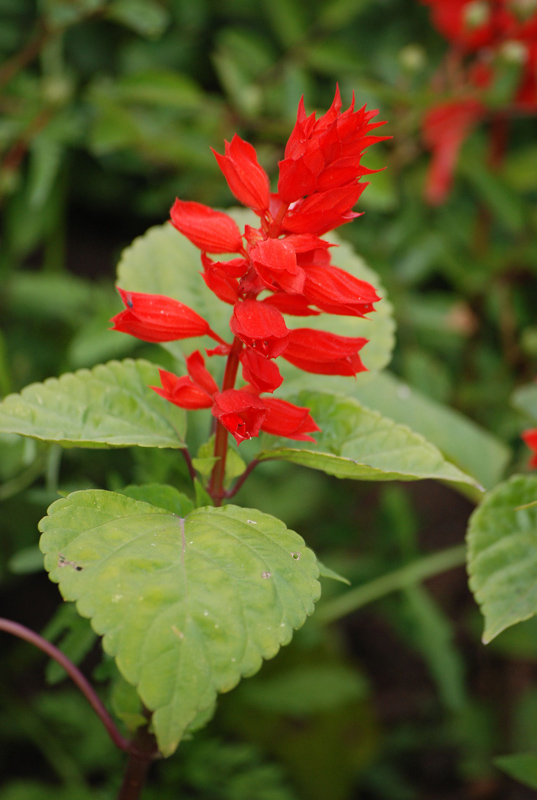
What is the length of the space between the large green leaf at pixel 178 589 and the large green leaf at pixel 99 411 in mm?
71

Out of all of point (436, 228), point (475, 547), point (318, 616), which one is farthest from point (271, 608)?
point (436, 228)

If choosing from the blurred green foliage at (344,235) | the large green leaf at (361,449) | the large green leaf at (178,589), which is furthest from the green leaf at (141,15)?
the large green leaf at (178,589)

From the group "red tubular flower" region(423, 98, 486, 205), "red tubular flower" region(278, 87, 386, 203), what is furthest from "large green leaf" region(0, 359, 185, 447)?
"red tubular flower" region(423, 98, 486, 205)

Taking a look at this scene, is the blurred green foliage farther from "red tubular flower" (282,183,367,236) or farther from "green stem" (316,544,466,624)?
"red tubular flower" (282,183,367,236)

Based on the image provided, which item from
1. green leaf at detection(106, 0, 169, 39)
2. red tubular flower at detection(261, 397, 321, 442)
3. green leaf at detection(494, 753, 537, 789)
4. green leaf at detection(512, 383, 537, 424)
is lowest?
green leaf at detection(494, 753, 537, 789)

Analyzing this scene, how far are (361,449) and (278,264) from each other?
8.9 inches

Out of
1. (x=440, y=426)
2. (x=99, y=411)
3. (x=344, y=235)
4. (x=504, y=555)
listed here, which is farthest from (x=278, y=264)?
(x=344, y=235)

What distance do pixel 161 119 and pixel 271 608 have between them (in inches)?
47.1

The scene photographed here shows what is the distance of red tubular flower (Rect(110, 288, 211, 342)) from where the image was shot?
644 mm

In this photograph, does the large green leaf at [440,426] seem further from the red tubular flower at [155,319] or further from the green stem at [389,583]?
the red tubular flower at [155,319]

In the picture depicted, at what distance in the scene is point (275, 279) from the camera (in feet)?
1.91

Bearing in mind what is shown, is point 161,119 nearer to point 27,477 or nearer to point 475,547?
point 27,477

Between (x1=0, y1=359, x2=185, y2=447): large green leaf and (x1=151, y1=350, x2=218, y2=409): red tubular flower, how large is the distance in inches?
1.8

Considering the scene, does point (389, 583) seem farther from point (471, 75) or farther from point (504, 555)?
point (471, 75)
